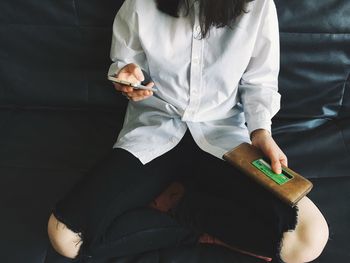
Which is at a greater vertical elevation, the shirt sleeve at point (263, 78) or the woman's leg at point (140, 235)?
the shirt sleeve at point (263, 78)

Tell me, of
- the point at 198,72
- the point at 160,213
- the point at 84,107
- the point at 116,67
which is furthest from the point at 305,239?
the point at 84,107

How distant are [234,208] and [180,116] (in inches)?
10.2

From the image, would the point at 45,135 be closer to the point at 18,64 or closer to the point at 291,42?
the point at 18,64

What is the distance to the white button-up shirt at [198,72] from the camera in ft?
2.99

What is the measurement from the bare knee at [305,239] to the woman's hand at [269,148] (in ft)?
0.34

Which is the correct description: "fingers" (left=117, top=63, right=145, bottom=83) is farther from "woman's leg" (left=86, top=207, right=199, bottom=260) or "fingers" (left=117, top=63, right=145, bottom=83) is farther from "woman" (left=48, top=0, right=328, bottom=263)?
"woman's leg" (left=86, top=207, right=199, bottom=260)

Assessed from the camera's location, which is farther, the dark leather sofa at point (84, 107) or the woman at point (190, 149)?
the dark leather sofa at point (84, 107)

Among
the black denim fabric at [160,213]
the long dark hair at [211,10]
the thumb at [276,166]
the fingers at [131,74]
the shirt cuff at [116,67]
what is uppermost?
the long dark hair at [211,10]

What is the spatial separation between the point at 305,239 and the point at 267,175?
0.15 metres

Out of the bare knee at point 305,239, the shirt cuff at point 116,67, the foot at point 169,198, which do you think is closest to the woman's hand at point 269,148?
the bare knee at point 305,239

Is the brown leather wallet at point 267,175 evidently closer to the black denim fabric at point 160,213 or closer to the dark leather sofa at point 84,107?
the black denim fabric at point 160,213

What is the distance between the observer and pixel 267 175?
2.68 ft

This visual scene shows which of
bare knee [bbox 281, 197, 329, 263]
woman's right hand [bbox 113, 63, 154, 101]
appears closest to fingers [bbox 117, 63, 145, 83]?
woman's right hand [bbox 113, 63, 154, 101]

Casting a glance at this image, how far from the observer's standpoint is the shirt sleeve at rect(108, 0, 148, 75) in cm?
95
